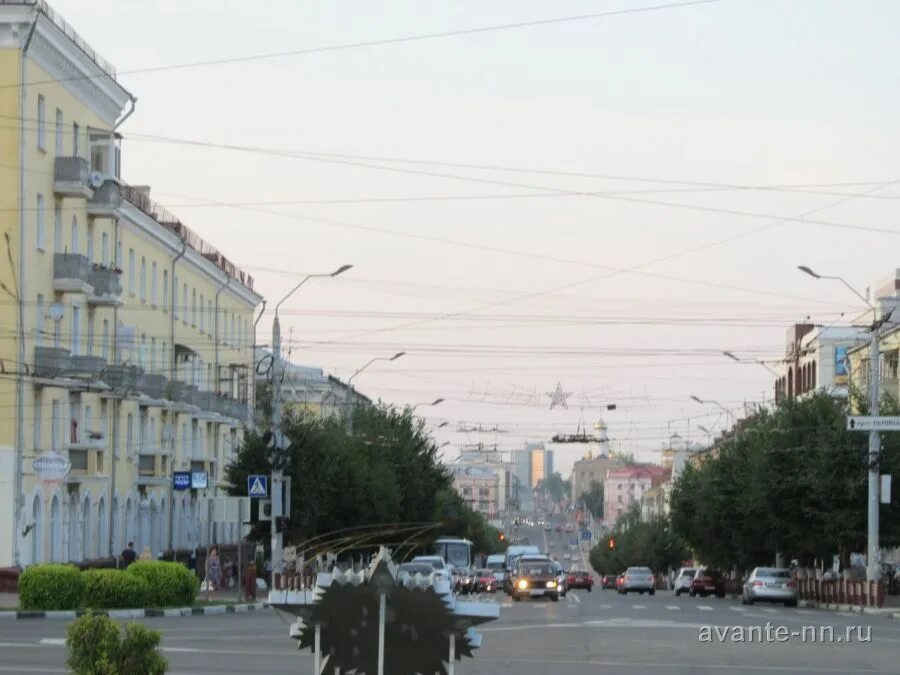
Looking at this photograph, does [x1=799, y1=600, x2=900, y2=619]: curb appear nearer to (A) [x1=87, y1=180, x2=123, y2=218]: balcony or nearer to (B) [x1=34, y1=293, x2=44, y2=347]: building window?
(B) [x1=34, y1=293, x2=44, y2=347]: building window

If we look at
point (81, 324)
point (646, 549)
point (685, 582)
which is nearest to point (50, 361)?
point (81, 324)

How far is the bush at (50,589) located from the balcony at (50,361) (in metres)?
13.6

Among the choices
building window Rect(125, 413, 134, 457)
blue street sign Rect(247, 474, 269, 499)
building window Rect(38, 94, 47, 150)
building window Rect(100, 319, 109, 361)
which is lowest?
blue street sign Rect(247, 474, 269, 499)

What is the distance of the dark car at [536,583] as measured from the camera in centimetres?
6016

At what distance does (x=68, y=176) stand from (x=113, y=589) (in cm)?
1806

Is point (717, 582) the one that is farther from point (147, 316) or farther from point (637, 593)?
point (147, 316)

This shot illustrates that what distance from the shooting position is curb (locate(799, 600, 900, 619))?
45372 millimetres

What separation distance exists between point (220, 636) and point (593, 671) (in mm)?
9165

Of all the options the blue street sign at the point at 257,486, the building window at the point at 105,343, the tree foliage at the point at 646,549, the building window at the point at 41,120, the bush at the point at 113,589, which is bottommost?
the tree foliage at the point at 646,549

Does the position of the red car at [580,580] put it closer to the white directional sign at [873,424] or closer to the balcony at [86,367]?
the balcony at [86,367]

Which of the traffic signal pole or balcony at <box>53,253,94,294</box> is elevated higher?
balcony at <box>53,253,94,294</box>

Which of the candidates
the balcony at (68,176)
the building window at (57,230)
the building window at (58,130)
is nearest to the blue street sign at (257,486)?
the building window at (57,230)

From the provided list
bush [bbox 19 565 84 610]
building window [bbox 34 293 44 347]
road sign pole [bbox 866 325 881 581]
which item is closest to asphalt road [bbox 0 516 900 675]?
bush [bbox 19 565 84 610]

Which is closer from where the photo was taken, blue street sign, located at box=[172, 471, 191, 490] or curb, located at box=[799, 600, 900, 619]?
curb, located at box=[799, 600, 900, 619]
